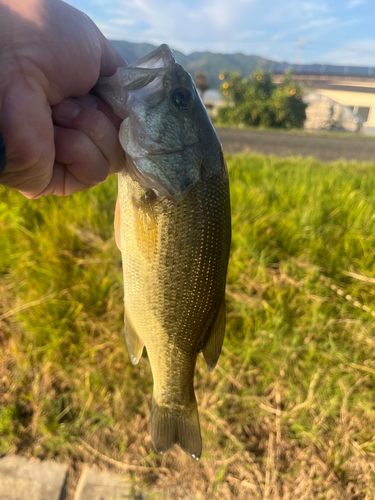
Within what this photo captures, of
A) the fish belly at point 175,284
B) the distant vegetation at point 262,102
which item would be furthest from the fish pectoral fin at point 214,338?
the distant vegetation at point 262,102

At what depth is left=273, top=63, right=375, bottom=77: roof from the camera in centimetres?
2726

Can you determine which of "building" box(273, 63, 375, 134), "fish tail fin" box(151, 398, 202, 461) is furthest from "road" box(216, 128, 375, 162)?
"building" box(273, 63, 375, 134)

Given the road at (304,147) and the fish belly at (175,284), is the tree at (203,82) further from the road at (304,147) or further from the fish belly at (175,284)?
the fish belly at (175,284)

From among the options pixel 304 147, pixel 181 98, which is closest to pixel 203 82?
pixel 304 147

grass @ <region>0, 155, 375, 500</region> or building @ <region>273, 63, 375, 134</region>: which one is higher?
building @ <region>273, 63, 375, 134</region>

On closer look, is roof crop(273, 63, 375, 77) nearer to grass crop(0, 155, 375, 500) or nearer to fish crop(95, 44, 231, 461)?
A: grass crop(0, 155, 375, 500)

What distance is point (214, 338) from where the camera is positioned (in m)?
1.38

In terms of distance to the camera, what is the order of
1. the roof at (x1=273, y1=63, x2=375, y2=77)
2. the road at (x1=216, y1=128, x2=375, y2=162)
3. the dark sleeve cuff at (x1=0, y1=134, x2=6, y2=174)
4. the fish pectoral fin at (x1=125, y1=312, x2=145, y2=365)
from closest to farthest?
the dark sleeve cuff at (x1=0, y1=134, x2=6, y2=174)
the fish pectoral fin at (x1=125, y1=312, x2=145, y2=365)
the road at (x1=216, y1=128, x2=375, y2=162)
the roof at (x1=273, y1=63, x2=375, y2=77)

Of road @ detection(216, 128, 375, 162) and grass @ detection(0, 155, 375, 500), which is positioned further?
road @ detection(216, 128, 375, 162)

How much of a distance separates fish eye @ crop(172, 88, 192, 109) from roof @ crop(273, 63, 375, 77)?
29.3 metres

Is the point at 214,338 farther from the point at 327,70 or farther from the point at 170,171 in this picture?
the point at 327,70

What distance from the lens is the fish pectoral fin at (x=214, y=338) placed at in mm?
1359

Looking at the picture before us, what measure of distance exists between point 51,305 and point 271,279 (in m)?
1.72

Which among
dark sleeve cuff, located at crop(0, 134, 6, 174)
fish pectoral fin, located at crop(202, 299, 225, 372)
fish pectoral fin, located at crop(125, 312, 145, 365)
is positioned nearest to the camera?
dark sleeve cuff, located at crop(0, 134, 6, 174)
